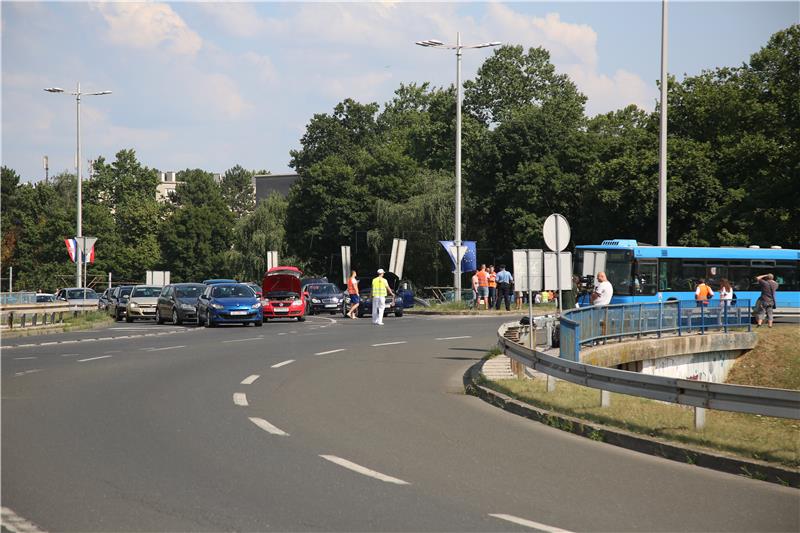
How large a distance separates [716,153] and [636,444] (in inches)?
1987

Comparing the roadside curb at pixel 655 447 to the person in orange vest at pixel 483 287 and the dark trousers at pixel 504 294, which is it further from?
the person in orange vest at pixel 483 287

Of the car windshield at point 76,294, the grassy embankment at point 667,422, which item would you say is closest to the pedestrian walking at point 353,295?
the car windshield at point 76,294

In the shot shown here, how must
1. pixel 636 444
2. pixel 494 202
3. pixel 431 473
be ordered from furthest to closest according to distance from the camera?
pixel 494 202 → pixel 636 444 → pixel 431 473

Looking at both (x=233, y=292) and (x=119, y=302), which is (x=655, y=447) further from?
(x=119, y=302)

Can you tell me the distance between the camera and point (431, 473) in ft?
27.2

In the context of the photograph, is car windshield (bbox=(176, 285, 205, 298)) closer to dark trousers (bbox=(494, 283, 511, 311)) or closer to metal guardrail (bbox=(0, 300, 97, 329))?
metal guardrail (bbox=(0, 300, 97, 329))

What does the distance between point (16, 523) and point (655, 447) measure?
219 inches

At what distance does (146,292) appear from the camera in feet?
144

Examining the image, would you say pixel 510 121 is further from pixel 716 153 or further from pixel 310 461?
pixel 310 461

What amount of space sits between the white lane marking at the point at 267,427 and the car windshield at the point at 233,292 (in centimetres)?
2353

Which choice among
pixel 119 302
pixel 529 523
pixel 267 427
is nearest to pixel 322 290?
pixel 119 302

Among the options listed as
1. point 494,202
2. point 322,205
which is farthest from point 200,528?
point 322,205

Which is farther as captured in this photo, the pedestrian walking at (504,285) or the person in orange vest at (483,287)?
the person in orange vest at (483,287)

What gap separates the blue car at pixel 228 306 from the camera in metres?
34.2
